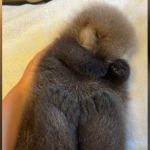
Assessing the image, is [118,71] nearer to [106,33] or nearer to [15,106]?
[106,33]

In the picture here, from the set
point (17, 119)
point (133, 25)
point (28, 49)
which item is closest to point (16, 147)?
point (17, 119)

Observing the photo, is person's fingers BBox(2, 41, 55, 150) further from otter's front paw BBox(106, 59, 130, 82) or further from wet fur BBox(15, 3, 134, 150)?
otter's front paw BBox(106, 59, 130, 82)

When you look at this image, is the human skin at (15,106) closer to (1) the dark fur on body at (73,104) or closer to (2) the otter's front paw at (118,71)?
(1) the dark fur on body at (73,104)

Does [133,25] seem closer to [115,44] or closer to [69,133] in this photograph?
[115,44]

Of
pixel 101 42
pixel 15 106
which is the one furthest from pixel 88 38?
pixel 15 106

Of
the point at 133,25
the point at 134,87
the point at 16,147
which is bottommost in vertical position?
the point at 16,147

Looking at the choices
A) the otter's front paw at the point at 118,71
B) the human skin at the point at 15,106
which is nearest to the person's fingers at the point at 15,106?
the human skin at the point at 15,106

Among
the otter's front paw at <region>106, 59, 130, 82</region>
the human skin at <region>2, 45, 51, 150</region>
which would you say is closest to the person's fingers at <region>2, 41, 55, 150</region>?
the human skin at <region>2, 45, 51, 150</region>
